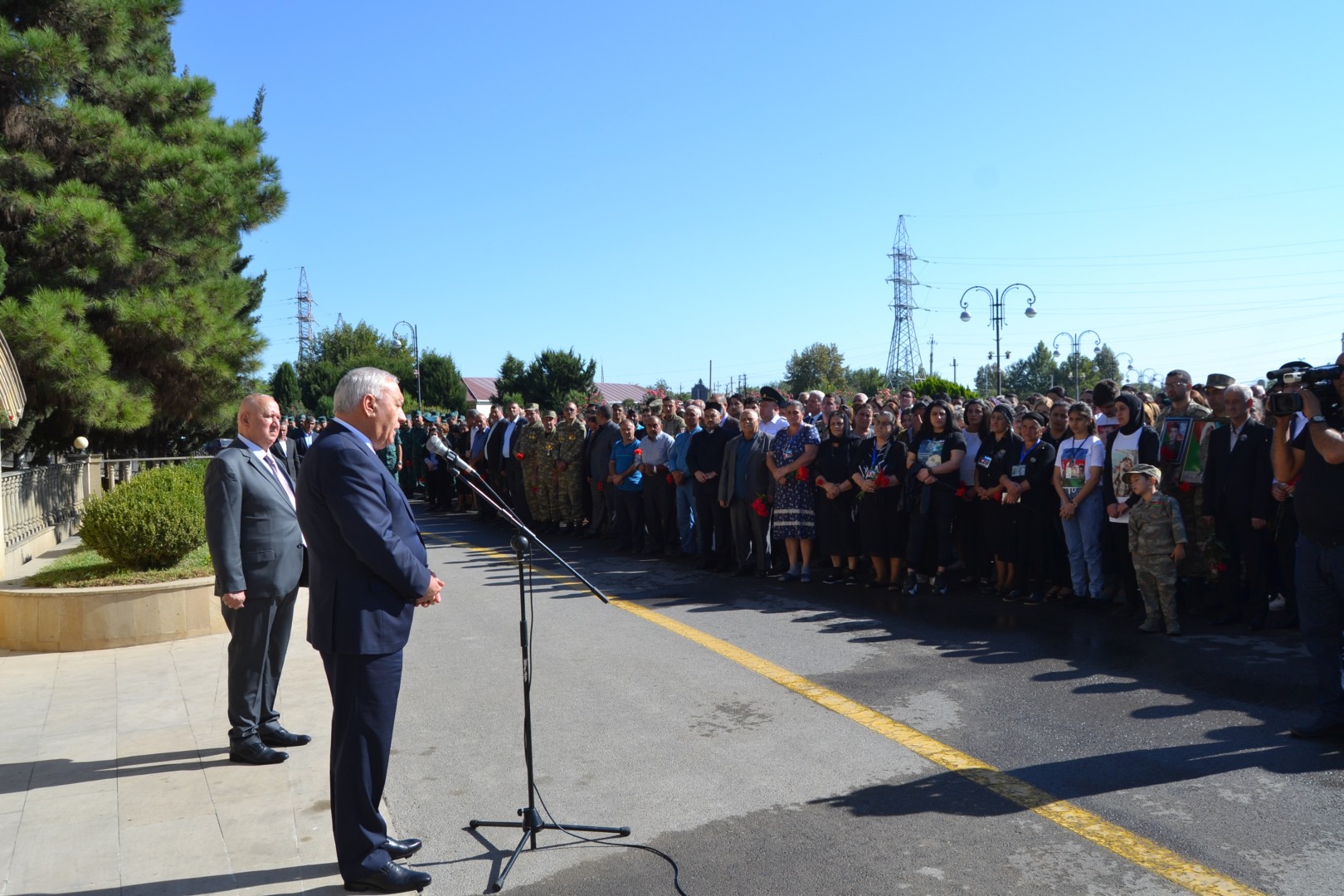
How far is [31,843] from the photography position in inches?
174

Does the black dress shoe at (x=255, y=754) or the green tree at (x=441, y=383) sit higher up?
the green tree at (x=441, y=383)


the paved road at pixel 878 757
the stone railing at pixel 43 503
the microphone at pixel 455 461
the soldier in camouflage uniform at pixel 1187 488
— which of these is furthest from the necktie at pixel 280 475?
the soldier in camouflage uniform at pixel 1187 488

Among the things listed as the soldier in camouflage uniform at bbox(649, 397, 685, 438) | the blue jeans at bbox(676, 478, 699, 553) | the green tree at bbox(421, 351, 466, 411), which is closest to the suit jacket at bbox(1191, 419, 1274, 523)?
the blue jeans at bbox(676, 478, 699, 553)

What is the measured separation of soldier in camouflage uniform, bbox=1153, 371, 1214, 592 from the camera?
8.84m

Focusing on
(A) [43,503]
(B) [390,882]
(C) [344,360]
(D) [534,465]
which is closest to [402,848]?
(B) [390,882]

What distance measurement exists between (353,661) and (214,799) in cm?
168

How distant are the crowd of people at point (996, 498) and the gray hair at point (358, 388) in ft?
15.0

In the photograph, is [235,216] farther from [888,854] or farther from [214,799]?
[888,854]

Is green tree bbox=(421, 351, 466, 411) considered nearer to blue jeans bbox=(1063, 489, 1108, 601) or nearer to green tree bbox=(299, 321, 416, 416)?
Answer: green tree bbox=(299, 321, 416, 416)

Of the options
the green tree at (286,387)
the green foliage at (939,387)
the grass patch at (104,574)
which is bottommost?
the grass patch at (104,574)

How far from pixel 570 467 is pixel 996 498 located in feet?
25.8

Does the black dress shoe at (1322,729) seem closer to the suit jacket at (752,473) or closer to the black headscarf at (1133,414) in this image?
the black headscarf at (1133,414)

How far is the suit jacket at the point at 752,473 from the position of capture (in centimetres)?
→ 1140

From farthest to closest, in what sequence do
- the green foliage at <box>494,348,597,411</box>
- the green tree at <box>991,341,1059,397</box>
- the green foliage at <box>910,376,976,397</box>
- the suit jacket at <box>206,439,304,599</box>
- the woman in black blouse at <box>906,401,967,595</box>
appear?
the green tree at <box>991,341,1059,397</box> < the green foliage at <box>494,348,597,411</box> < the green foliage at <box>910,376,976,397</box> < the woman in black blouse at <box>906,401,967,595</box> < the suit jacket at <box>206,439,304,599</box>
